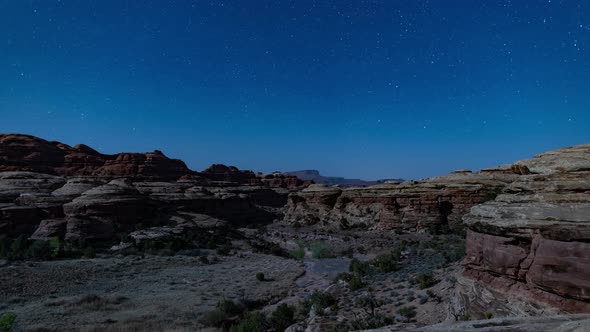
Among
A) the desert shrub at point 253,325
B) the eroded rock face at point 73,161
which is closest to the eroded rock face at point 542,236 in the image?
the desert shrub at point 253,325

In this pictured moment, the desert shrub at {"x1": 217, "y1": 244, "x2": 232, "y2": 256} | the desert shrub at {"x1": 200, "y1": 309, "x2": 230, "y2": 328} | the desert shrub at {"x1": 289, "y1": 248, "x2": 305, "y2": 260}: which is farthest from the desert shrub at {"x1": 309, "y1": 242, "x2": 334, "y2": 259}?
the desert shrub at {"x1": 200, "y1": 309, "x2": 230, "y2": 328}

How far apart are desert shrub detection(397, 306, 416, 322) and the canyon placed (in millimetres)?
162

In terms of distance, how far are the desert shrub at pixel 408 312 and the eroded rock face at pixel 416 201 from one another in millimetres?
16988

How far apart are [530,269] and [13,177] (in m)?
42.8

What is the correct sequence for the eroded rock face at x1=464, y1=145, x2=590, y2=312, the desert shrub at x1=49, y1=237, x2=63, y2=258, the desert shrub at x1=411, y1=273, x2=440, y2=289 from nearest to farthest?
1. the eroded rock face at x1=464, y1=145, x2=590, y2=312
2. the desert shrub at x1=411, y1=273, x2=440, y2=289
3. the desert shrub at x1=49, y1=237, x2=63, y2=258

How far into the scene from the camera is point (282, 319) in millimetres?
11336

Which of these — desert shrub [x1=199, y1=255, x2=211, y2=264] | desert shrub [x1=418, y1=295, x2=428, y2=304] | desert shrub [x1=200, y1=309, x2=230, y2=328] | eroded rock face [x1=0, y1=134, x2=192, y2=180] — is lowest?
desert shrub [x1=199, y1=255, x2=211, y2=264]

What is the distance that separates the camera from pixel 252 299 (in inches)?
587

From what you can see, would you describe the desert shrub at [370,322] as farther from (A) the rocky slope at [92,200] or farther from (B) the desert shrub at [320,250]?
(A) the rocky slope at [92,200]

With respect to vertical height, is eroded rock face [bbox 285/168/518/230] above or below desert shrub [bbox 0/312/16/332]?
above

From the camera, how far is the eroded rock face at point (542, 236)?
5.59 metres

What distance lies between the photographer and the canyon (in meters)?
6.14

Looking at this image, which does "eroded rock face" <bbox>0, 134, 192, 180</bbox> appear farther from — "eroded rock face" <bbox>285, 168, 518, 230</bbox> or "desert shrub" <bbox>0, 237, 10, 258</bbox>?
"eroded rock face" <bbox>285, 168, 518, 230</bbox>

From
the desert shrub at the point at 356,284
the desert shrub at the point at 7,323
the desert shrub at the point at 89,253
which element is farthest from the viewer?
the desert shrub at the point at 89,253
